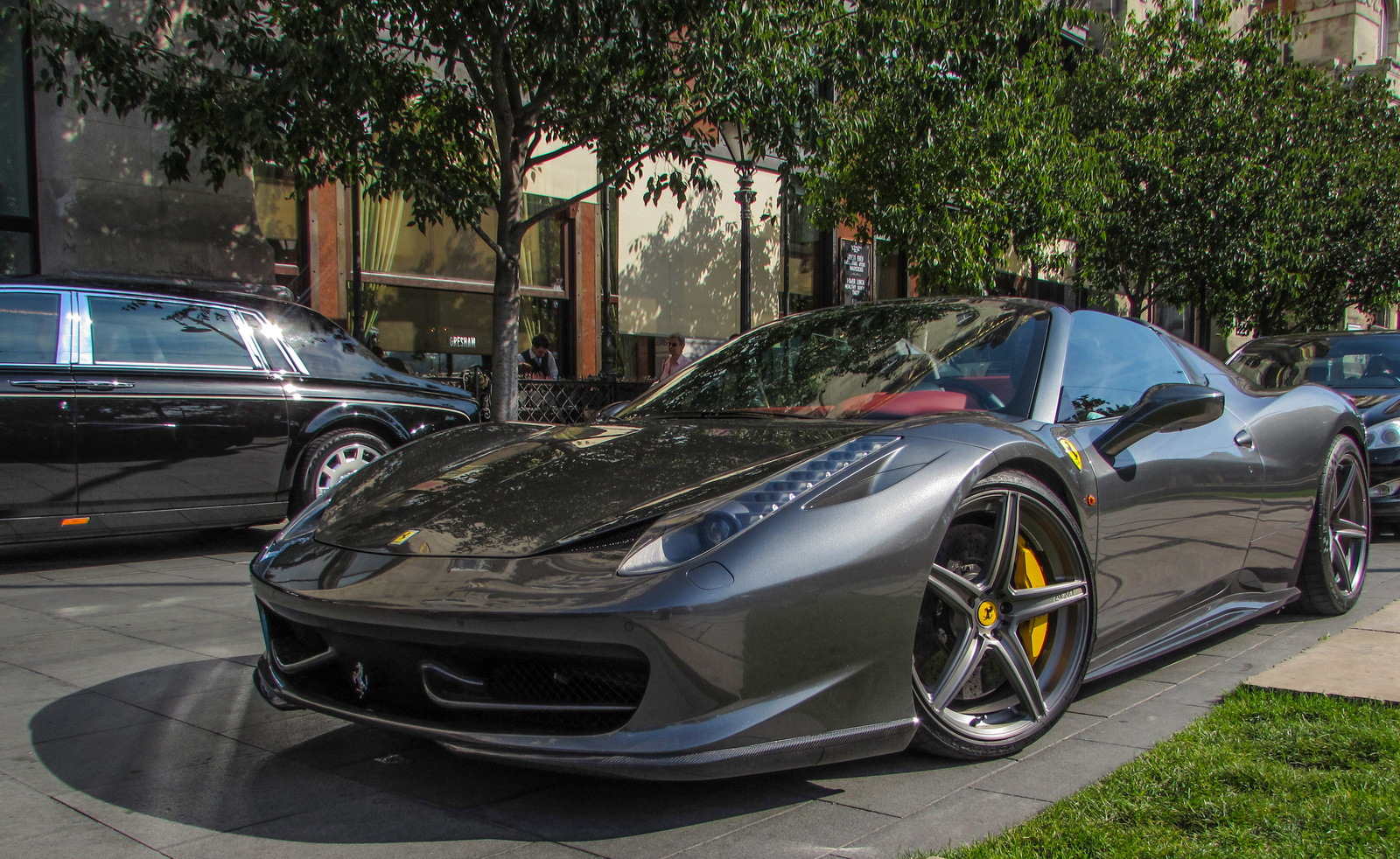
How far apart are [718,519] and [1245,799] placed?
1357 mm

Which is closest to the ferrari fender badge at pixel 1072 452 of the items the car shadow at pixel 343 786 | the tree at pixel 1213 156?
the car shadow at pixel 343 786

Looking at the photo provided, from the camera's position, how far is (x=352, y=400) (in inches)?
270

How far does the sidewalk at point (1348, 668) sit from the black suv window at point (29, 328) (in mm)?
5811

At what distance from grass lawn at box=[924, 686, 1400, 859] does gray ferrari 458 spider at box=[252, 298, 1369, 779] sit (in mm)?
327

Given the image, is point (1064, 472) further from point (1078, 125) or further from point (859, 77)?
point (1078, 125)

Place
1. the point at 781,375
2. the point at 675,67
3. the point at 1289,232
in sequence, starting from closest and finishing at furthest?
the point at 781,375 < the point at 675,67 < the point at 1289,232

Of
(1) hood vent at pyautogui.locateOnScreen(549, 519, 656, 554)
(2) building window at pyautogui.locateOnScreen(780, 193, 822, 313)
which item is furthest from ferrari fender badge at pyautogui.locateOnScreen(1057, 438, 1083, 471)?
(2) building window at pyautogui.locateOnScreen(780, 193, 822, 313)

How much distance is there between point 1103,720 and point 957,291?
1038cm

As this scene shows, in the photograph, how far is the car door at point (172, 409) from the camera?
5.75 m

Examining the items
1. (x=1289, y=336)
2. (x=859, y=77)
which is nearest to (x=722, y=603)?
(x=859, y=77)

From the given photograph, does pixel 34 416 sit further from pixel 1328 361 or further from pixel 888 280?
pixel 888 280

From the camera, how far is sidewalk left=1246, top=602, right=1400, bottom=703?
3.28 m

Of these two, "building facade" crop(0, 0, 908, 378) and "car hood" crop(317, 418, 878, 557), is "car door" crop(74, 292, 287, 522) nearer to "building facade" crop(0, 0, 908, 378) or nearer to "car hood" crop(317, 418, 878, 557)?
"building facade" crop(0, 0, 908, 378)

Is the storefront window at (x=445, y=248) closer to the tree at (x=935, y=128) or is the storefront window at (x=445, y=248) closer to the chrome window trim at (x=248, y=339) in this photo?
the tree at (x=935, y=128)
